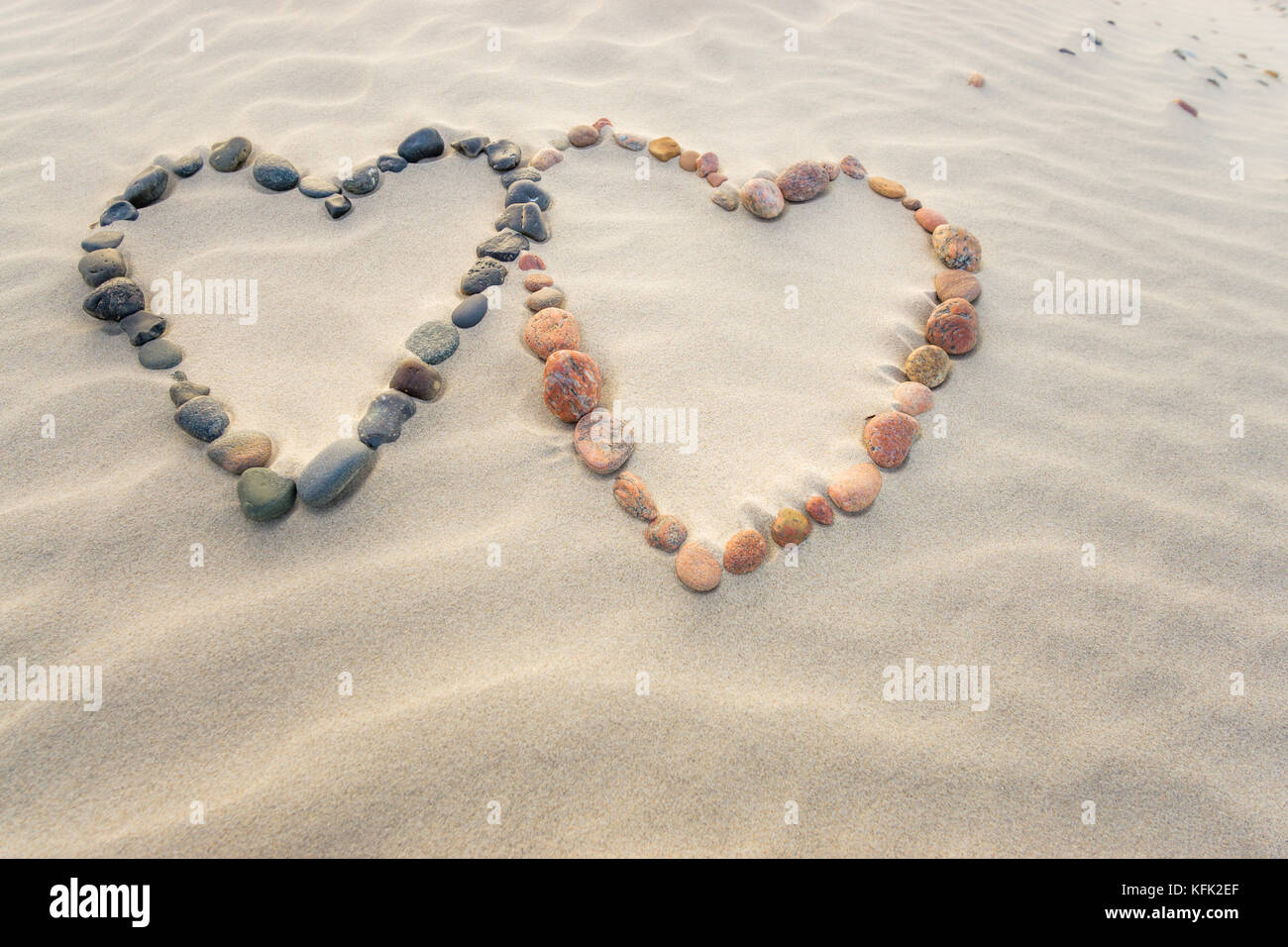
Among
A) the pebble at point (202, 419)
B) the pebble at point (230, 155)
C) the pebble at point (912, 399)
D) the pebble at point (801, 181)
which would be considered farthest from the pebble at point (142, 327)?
the pebble at point (912, 399)

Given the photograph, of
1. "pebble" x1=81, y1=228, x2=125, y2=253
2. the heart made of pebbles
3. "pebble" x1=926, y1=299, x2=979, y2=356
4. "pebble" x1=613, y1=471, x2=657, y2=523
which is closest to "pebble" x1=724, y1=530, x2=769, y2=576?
the heart made of pebbles

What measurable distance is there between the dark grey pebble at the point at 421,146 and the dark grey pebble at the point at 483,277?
865 millimetres

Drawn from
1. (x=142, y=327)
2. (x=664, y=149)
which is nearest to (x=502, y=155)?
(x=664, y=149)

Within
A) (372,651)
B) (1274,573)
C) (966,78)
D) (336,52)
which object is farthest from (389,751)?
(966,78)

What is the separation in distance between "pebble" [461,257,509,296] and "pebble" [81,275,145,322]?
122cm

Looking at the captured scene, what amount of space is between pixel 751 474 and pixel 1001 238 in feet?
6.19

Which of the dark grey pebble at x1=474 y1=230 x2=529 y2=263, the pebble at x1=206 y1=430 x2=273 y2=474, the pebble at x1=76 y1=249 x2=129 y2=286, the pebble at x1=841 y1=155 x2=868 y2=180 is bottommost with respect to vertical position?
the pebble at x1=206 y1=430 x2=273 y2=474

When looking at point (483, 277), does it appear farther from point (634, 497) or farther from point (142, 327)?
point (142, 327)

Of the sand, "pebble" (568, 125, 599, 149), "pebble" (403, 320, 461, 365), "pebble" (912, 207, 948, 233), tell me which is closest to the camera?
the sand

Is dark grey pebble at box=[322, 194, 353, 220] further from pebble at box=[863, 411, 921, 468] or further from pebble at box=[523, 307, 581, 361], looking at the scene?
pebble at box=[863, 411, 921, 468]

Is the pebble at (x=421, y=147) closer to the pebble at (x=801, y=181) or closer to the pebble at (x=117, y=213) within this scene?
the pebble at (x=117, y=213)

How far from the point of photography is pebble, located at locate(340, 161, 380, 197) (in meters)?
2.74

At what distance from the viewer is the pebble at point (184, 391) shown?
212cm

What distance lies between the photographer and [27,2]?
390cm
